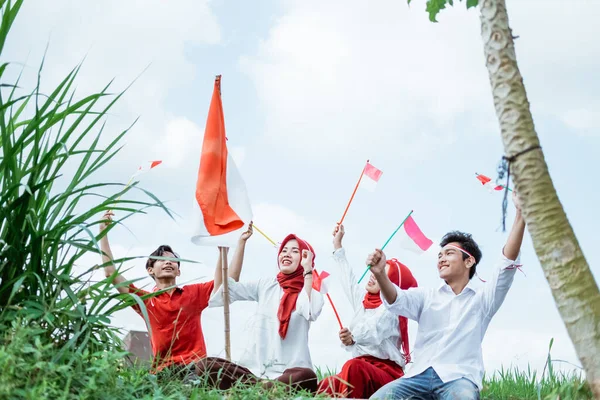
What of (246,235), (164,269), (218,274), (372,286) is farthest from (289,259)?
(164,269)

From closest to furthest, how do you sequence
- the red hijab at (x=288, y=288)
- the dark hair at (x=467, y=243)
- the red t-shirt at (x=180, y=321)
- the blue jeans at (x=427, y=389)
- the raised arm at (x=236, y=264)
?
the blue jeans at (x=427, y=389) → the dark hair at (x=467, y=243) → the red t-shirt at (x=180, y=321) → the red hijab at (x=288, y=288) → the raised arm at (x=236, y=264)

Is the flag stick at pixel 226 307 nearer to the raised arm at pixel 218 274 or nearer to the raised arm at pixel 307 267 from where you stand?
the raised arm at pixel 218 274

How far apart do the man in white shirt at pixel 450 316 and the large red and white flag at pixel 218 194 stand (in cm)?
177

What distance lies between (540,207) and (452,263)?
2162 mm

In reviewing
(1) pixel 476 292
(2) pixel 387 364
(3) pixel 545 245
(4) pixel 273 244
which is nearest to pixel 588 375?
(3) pixel 545 245

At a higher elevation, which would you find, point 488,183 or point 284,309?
point 488,183

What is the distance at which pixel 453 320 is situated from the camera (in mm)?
5738

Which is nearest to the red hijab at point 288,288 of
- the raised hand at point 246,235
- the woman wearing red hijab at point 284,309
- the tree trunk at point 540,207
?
the woman wearing red hijab at point 284,309

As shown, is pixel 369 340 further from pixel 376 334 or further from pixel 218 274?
pixel 218 274

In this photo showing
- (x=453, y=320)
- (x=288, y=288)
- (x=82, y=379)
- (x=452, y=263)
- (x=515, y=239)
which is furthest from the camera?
(x=288, y=288)

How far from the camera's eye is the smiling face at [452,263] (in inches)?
235

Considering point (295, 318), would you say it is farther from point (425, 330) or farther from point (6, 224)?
point (6, 224)

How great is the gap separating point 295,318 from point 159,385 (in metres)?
2.00

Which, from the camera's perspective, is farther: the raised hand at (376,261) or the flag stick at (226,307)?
the flag stick at (226,307)
